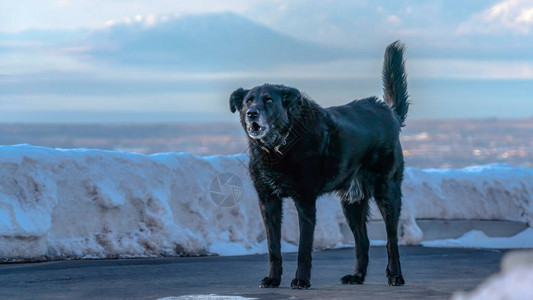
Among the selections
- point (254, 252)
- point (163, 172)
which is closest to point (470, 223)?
point (254, 252)

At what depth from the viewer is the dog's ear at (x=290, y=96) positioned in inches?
369

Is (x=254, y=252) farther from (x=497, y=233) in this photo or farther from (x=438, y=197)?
(x=497, y=233)

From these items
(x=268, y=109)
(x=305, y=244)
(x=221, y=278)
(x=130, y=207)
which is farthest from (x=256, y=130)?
(x=130, y=207)

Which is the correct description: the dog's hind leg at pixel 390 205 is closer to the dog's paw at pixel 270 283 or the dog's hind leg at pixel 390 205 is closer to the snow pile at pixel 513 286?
the dog's paw at pixel 270 283

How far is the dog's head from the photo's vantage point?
9.18 meters

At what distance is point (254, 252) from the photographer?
14242 mm

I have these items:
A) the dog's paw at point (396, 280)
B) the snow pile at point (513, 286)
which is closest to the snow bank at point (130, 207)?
the dog's paw at point (396, 280)

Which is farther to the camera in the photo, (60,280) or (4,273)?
(4,273)

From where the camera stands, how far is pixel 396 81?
12078mm

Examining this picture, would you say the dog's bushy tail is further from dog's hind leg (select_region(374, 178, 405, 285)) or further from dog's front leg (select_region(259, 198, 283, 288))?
dog's front leg (select_region(259, 198, 283, 288))

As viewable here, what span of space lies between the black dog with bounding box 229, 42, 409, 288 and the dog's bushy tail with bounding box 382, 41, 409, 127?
3.75 ft

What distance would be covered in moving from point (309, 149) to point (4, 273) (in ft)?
12.5

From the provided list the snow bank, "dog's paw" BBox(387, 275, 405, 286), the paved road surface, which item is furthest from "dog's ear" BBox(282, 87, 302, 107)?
the snow bank

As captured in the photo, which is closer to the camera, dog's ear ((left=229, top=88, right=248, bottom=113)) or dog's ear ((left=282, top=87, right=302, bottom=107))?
dog's ear ((left=282, top=87, right=302, bottom=107))
